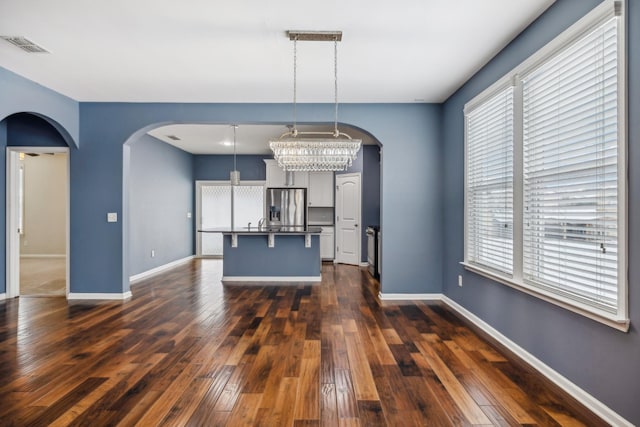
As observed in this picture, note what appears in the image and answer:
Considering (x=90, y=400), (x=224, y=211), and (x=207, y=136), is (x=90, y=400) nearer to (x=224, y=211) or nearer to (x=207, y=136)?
(x=207, y=136)

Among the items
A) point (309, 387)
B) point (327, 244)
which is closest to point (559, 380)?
point (309, 387)

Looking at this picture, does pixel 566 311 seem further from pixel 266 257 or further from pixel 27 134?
pixel 27 134

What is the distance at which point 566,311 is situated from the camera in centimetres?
235

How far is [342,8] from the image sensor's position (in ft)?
8.54

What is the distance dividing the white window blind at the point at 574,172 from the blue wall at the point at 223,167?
23.4ft

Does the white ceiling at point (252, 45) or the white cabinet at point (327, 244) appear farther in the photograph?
the white cabinet at point (327, 244)

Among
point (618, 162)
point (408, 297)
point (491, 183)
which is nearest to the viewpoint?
point (618, 162)

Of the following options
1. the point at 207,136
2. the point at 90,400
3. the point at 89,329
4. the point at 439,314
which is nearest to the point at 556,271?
the point at 439,314

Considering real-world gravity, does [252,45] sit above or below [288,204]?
above

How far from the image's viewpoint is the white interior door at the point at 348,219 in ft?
26.8

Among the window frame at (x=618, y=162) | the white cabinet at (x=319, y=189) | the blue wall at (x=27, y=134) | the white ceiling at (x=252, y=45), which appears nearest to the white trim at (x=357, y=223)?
the white cabinet at (x=319, y=189)

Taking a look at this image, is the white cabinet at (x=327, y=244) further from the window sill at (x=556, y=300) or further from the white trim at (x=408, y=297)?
the window sill at (x=556, y=300)

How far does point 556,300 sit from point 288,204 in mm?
6613

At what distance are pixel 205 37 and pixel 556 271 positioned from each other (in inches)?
128
